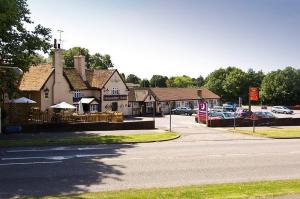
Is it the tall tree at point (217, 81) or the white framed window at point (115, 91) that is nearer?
the white framed window at point (115, 91)

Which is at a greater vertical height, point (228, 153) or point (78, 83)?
point (78, 83)

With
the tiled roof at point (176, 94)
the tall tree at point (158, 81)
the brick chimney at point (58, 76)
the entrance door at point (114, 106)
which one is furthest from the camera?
the tall tree at point (158, 81)

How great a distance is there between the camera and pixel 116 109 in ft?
221

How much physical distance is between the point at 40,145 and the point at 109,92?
123 ft

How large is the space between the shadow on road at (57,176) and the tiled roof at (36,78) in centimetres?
3063

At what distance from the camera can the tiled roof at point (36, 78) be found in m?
52.5

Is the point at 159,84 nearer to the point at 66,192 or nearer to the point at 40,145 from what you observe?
the point at 40,145

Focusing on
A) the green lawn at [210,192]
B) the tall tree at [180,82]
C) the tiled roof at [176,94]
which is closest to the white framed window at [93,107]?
the tiled roof at [176,94]

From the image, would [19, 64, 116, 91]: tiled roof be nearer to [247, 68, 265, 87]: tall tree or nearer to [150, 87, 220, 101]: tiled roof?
[150, 87, 220, 101]: tiled roof

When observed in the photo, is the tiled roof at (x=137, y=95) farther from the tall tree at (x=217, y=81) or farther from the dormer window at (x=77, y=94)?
the tall tree at (x=217, y=81)

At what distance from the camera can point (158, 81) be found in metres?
173

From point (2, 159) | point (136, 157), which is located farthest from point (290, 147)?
point (2, 159)

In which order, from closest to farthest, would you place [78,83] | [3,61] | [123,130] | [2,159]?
[2,159], [3,61], [123,130], [78,83]

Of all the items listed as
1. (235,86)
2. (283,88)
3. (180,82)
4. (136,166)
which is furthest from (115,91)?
(180,82)
